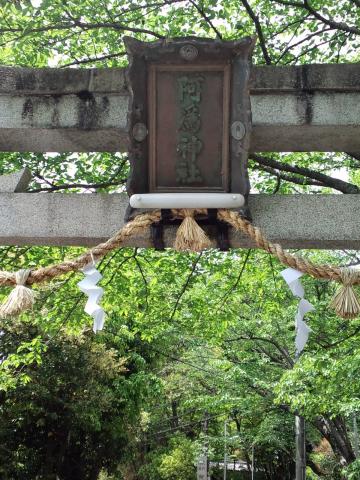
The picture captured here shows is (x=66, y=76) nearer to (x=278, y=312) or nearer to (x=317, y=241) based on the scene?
(x=317, y=241)

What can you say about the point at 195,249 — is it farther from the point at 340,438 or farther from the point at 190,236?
the point at 340,438

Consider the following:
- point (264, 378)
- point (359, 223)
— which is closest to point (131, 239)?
point (359, 223)

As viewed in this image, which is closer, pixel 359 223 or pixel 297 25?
pixel 359 223

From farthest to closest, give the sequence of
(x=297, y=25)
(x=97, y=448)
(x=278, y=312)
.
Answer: (x=97, y=448) → (x=278, y=312) → (x=297, y=25)

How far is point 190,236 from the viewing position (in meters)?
2.91

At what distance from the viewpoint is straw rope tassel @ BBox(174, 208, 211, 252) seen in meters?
2.91

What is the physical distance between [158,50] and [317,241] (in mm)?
1245

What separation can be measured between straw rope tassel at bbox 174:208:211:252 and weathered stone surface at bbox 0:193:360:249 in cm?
19

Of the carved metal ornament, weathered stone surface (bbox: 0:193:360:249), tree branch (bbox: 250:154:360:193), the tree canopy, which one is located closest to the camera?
the carved metal ornament

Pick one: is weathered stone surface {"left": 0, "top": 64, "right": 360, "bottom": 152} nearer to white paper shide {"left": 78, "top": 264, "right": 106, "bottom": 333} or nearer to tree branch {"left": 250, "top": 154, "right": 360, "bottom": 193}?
white paper shide {"left": 78, "top": 264, "right": 106, "bottom": 333}

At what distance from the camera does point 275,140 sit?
3.40m

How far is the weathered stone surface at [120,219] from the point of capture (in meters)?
3.14

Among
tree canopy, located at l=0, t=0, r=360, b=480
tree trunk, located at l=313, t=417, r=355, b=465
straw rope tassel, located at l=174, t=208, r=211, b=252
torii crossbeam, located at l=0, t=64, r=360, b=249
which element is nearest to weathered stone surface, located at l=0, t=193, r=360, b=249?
torii crossbeam, located at l=0, t=64, r=360, b=249

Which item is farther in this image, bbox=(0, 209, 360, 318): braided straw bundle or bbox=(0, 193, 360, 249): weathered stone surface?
bbox=(0, 193, 360, 249): weathered stone surface
